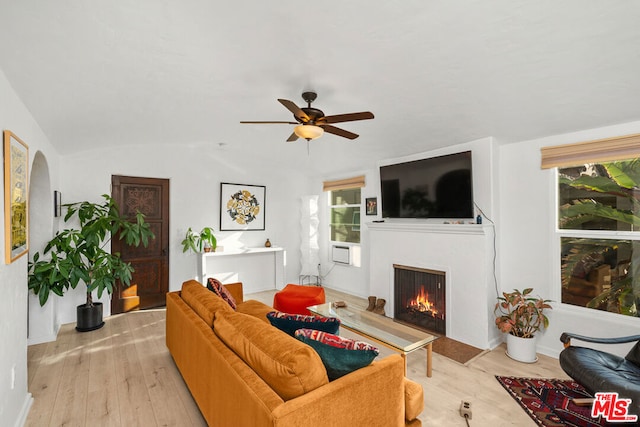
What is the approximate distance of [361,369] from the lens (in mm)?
1577

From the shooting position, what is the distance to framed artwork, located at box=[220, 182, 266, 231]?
17.9 feet

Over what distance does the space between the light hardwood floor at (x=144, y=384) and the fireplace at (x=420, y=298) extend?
0.74 meters

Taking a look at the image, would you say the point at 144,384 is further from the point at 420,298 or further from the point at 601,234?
the point at 601,234

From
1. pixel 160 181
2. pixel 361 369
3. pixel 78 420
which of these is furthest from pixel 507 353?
pixel 160 181

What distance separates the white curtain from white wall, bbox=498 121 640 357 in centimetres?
331

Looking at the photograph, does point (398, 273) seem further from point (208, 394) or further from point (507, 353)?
point (208, 394)

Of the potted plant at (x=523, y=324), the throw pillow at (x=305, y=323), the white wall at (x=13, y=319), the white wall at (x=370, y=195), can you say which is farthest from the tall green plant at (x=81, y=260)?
the potted plant at (x=523, y=324)

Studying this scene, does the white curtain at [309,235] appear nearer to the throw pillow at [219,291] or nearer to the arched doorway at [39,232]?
the throw pillow at [219,291]

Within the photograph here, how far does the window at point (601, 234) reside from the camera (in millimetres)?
2861

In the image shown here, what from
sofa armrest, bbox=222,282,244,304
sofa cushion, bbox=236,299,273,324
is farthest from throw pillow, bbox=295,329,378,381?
sofa armrest, bbox=222,282,244,304

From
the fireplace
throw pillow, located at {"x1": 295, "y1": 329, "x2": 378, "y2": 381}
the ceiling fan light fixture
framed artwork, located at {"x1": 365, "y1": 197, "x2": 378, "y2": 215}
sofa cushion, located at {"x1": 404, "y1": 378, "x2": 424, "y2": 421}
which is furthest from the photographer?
framed artwork, located at {"x1": 365, "y1": 197, "x2": 378, "y2": 215}

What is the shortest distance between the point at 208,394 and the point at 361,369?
1028 millimetres

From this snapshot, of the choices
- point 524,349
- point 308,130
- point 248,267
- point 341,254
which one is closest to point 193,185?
point 248,267

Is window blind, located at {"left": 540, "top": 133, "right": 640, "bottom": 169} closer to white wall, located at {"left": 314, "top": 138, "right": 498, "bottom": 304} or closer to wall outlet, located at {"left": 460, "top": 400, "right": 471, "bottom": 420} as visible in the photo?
white wall, located at {"left": 314, "top": 138, "right": 498, "bottom": 304}
